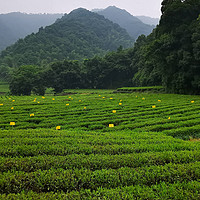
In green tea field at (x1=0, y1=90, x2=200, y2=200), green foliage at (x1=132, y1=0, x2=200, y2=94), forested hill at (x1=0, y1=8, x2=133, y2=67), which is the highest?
forested hill at (x1=0, y1=8, x2=133, y2=67)

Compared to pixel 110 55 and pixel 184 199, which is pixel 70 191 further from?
pixel 110 55

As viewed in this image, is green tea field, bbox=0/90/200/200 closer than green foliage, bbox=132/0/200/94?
Yes

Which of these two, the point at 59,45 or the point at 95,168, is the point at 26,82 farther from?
the point at 59,45

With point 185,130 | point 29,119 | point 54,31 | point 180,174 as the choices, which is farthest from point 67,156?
point 54,31

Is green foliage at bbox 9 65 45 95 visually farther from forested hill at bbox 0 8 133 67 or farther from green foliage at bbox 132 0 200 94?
forested hill at bbox 0 8 133 67

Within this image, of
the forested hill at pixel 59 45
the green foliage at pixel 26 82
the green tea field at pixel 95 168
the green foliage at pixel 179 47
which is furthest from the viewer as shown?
the forested hill at pixel 59 45

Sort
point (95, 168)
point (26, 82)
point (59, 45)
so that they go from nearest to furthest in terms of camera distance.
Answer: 1. point (95, 168)
2. point (26, 82)
3. point (59, 45)

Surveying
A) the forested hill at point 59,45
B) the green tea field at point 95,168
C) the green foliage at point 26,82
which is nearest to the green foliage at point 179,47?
the green tea field at point 95,168

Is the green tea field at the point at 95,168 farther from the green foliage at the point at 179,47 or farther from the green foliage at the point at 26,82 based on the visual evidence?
the green foliage at the point at 26,82

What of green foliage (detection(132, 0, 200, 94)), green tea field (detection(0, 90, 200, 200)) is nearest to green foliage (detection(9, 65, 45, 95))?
green foliage (detection(132, 0, 200, 94))

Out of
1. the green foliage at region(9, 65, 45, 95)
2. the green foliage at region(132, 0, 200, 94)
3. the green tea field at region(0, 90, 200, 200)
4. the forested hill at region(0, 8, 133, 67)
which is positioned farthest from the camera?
the forested hill at region(0, 8, 133, 67)

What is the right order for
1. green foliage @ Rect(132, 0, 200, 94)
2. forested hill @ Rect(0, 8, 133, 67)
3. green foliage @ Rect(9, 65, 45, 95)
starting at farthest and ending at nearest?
forested hill @ Rect(0, 8, 133, 67)
green foliage @ Rect(9, 65, 45, 95)
green foliage @ Rect(132, 0, 200, 94)

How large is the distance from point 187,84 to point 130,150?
2734cm

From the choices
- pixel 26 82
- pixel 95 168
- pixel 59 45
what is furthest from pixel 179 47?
pixel 59 45
